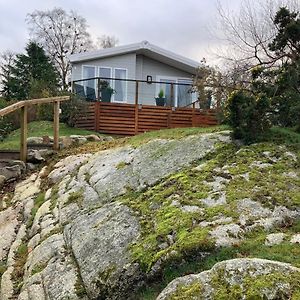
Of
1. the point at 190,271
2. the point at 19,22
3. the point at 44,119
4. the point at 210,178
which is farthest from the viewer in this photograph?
the point at 19,22

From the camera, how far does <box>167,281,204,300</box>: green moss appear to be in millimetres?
3102

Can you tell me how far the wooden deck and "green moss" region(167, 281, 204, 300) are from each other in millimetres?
11521

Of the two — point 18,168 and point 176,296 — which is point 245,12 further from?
point 176,296

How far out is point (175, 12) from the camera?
22.4 meters

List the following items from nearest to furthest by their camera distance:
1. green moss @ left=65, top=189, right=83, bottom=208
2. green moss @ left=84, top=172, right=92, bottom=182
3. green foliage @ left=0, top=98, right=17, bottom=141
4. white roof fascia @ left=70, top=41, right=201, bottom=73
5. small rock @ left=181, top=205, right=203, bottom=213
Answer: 1. small rock @ left=181, top=205, right=203, bottom=213
2. green moss @ left=65, top=189, right=83, bottom=208
3. green moss @ left=84, top=172, right=92, bottom=182
4. green foliage @ left=0, top=98, right=17, bottom=141
5. white roof fascia @ left=70, top=41, right=201, bottom=73

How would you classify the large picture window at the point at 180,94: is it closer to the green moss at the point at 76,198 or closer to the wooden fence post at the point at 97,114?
the wooden fence post at the point at 97,114

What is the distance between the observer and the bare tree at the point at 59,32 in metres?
35.3

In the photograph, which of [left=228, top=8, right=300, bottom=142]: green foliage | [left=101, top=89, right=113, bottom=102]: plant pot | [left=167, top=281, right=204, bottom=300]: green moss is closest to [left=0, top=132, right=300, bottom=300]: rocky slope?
[left=167, top=281, right=204, bottom=300]: green moss

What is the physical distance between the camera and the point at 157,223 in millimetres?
4375

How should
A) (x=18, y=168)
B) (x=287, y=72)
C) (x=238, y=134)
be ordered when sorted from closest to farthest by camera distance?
(x=238, y=134)
(x=287, y=72)
(x=18, y=168)

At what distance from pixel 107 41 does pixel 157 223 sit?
3646 cm

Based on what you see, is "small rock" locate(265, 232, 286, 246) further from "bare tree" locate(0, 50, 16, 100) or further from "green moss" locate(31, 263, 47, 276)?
"bare tree" locate(0, 50, 16, 100)

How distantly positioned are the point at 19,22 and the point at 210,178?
37066 mm

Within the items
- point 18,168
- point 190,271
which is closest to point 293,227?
point 190,271
